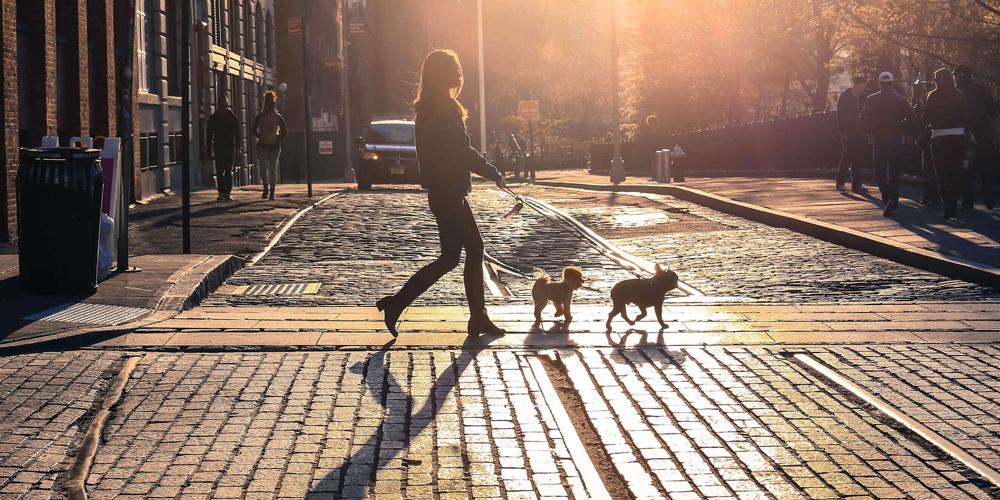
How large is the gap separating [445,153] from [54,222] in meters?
3.42

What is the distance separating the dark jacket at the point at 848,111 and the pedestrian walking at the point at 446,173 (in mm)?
12975

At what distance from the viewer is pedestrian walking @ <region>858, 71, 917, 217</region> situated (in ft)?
52.8

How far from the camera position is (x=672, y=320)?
27.6 ft

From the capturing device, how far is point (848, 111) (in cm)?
1931

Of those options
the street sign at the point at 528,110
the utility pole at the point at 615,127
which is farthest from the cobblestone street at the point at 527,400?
the street sign at the point at 528,110

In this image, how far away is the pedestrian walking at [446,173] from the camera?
7629 millimetres

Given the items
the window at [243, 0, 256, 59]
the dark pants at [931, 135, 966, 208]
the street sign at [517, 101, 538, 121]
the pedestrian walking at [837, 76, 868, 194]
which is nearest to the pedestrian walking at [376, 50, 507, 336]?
the dark pants at [931, 135, 966, 208]

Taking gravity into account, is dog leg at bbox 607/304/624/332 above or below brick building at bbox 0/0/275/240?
below

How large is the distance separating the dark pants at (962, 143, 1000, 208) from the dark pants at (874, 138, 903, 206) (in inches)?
36.4

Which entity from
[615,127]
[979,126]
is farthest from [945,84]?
[615,127]

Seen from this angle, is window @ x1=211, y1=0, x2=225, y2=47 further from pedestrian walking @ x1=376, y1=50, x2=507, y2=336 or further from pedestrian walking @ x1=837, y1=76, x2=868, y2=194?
pedestrian walking @ x1=376, y1=50, x2=507, y2=336

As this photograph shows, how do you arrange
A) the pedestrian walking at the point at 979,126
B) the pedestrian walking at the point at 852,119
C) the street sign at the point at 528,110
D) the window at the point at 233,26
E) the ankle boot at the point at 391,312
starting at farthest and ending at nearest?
the street sign at the point at 528,110 → the window at the point at 233,26 → the pedestrian walking at the point at 852,119 → the pedestrian walking at the point at 979,126 → the ankle boot at the point at 391,312

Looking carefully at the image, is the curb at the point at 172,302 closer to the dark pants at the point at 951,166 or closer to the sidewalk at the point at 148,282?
the sidewalk at the point at 148,282

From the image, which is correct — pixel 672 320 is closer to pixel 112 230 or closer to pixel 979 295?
pixel 979 295
